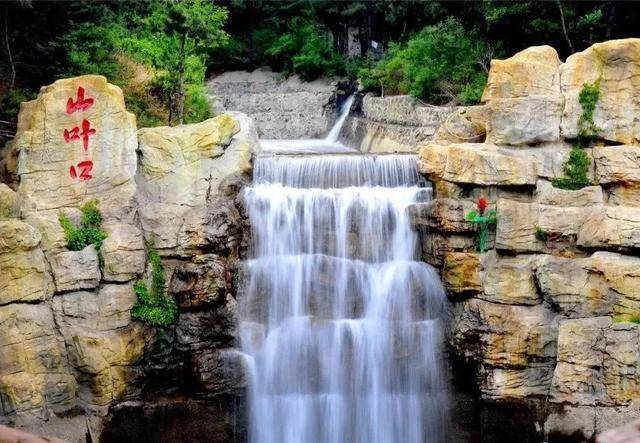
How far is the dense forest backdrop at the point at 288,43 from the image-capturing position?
13.8m

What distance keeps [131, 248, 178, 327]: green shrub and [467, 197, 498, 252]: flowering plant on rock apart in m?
5.00

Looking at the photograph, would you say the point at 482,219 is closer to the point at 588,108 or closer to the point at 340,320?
the point at 588,108

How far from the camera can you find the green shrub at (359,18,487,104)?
1797 centimetres

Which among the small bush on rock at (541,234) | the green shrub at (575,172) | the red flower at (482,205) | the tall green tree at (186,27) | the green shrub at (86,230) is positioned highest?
the tall green tree at (186,27)

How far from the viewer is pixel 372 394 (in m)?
11.5

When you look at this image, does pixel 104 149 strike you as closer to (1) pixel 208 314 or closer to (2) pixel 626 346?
(1) pixel 208 314

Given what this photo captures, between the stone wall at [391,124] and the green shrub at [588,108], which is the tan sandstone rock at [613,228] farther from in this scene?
the stone wall at [391,124]

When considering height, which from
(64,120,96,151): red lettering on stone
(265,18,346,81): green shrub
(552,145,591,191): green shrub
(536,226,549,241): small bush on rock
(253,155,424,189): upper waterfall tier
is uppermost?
(265,18,346,81): green shrub

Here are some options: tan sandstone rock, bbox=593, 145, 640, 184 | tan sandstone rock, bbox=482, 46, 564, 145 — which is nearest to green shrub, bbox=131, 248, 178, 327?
tan sandstone rock, bbox=482, 46, 564, 145

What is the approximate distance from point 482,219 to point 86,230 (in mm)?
6253

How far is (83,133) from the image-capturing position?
11.4 m

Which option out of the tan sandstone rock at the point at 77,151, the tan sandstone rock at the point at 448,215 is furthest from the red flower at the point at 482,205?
the tan sandstone rock at the point at 77,151

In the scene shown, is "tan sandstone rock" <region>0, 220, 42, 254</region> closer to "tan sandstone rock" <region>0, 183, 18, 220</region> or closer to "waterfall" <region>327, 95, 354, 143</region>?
"tan sandstone rock" <region>0, 183, 18, 220</region>

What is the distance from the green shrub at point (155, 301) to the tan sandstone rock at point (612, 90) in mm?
6935
